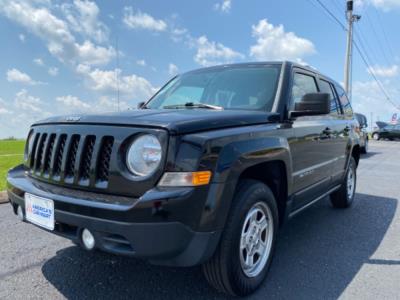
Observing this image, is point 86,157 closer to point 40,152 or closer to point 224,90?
point 40,152

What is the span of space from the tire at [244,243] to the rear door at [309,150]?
0.58m

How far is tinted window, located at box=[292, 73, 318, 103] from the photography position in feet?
11.6

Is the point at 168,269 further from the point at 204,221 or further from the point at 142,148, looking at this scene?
the point at 142,148

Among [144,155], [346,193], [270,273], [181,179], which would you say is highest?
[144,155]

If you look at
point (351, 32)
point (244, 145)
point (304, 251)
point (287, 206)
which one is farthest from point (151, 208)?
point (351, 32)

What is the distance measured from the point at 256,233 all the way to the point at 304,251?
1.07 metres

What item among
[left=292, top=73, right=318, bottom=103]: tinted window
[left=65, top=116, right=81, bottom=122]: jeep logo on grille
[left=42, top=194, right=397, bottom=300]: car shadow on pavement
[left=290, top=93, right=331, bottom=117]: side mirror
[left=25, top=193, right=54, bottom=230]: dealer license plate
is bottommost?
[left=42, top=194, right=397, bottom=300]: car shadow on pavement

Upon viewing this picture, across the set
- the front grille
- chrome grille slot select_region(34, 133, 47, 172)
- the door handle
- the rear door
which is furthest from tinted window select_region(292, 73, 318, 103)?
chrome grille slot select_region(34, 133, 47, 172)

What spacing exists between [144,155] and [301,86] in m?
2.17

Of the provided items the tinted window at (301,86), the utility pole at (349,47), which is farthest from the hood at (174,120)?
the utility pole at (349,47)

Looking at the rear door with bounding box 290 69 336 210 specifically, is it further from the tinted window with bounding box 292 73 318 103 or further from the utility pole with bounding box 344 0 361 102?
the utility pole with bounding box 344 0 361 102

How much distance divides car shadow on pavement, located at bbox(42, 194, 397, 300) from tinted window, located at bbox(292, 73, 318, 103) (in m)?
1.51

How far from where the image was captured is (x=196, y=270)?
120 inches

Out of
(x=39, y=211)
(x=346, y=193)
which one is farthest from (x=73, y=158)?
(x=346, y=193)
